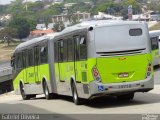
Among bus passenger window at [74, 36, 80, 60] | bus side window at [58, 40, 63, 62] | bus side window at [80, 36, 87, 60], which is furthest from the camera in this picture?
bus side window at [58, 40, 63, 62]

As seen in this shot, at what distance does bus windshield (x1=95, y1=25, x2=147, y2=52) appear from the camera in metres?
18.1

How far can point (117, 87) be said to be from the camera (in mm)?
18078

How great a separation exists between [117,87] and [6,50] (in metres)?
116

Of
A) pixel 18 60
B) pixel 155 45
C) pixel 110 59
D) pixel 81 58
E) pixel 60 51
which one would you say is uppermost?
pixel 110 59

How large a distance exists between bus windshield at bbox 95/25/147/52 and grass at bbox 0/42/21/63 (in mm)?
100485

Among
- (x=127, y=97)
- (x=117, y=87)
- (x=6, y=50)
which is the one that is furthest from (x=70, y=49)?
(x=6, y=50)

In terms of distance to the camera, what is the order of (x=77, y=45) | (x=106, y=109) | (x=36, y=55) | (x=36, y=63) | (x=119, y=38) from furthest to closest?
(x=36, y=63) → (x=36, y=55) → (x=77, y=45) → (x=119, y=38) → (x=106, y=109)

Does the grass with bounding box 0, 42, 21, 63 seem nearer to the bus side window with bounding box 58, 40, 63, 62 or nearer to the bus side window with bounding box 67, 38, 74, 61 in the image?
the bus side window with bounding box 58, 40, 63, 62

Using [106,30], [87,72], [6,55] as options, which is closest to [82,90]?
[87,72]

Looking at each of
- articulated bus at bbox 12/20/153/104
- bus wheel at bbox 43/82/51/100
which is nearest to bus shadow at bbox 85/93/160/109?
articulated bus at bbox 12/20/153/104

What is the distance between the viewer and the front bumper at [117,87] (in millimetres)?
17984

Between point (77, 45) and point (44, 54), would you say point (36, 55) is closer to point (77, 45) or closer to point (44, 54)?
point (44, 54)

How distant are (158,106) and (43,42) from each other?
8.55 m

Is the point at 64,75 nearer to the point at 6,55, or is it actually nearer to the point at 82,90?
the point at 82,90
